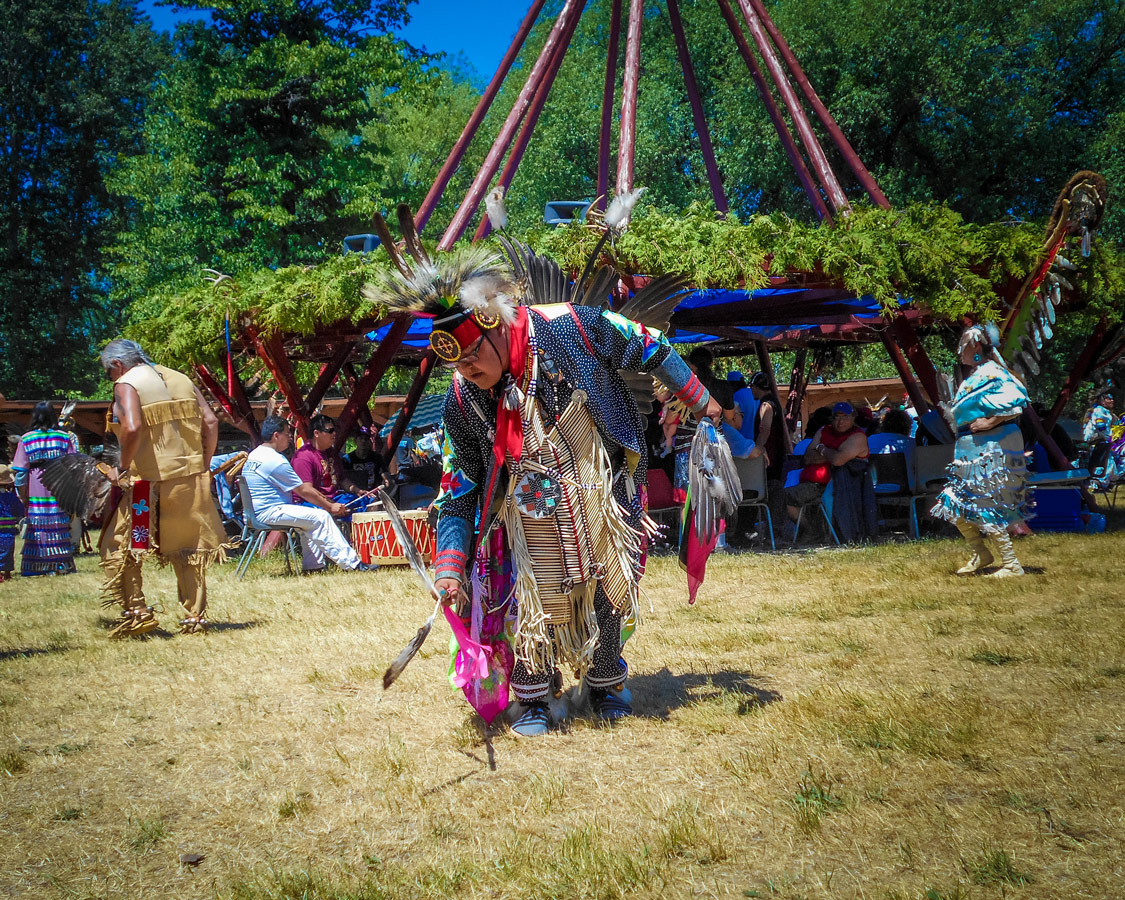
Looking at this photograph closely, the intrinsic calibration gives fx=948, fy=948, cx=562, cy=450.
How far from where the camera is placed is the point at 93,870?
2436 millimetres

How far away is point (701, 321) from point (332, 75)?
11009 millimetres

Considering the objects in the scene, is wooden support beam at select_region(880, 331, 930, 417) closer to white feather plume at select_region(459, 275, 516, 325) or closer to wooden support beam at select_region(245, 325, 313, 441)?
wooden support beam at select_region(245, 325, 313, 441)

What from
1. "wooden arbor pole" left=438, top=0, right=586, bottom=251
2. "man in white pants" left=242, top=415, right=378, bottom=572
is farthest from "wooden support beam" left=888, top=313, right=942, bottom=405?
"man in white pants" left=242, top=415, right=378, bottom=572

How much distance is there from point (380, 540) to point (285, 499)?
0.92 metres

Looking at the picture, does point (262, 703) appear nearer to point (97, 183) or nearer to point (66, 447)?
point (66, 447)

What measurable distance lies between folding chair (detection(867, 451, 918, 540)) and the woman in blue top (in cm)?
227

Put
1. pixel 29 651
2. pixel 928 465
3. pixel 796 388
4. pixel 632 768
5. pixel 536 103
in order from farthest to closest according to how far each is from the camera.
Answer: pixel 796 388
pixel 536 103
pixel 928 465
pixel 29 651
pixel 632 768

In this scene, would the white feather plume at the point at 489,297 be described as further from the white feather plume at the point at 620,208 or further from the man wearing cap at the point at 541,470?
the white feather plume at the point at 620,208

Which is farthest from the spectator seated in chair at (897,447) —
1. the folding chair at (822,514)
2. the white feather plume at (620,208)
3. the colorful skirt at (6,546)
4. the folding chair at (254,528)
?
the colorful skirt at (6,546)

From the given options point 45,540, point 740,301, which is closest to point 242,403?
point 45,540

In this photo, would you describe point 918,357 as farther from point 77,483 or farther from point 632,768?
point 77,483

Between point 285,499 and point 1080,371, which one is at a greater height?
point 1080,371

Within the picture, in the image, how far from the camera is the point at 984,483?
6039 millimetres

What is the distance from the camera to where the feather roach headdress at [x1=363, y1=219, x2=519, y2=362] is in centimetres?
309
